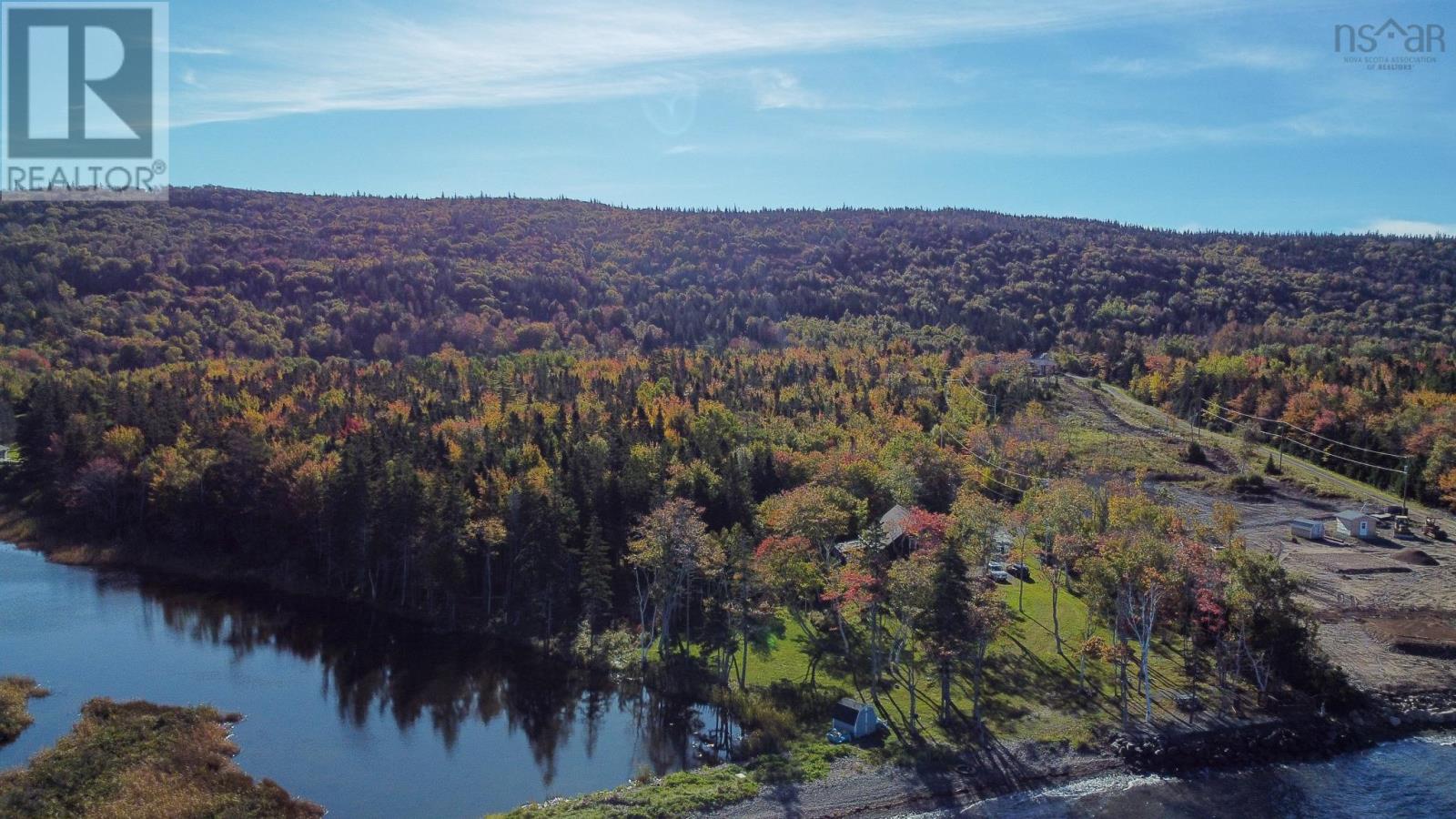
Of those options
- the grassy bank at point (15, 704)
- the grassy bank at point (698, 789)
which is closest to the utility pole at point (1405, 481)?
the grassy bank at point (698, 789)

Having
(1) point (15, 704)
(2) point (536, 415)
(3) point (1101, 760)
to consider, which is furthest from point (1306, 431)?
(1) point (15, 704)

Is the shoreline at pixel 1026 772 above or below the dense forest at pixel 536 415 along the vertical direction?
below

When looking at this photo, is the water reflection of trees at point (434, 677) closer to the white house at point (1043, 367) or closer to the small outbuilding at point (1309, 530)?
the small outbuilding at point (1309, 530)

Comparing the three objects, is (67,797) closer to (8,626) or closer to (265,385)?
(8,626)

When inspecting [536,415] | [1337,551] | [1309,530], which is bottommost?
[1337,551]

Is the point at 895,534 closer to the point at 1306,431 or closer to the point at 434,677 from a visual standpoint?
the point at 434,677

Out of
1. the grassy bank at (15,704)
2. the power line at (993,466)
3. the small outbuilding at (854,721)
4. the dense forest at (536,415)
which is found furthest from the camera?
the power line at (993,466)
